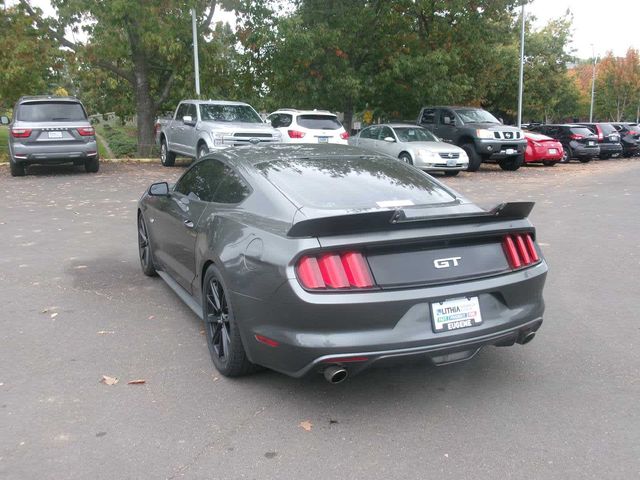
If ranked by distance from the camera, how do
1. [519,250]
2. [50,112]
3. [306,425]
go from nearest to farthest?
[306,425], [519,250], [50,112]

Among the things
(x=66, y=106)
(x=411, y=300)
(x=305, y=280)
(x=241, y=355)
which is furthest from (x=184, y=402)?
(x=66, y=106)

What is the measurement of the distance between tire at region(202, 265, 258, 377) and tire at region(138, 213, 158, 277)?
2231 mm

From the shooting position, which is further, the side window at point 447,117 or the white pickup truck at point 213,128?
the side window at point 447,117

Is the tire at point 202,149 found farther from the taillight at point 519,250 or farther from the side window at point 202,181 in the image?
the taillight at point 519,250

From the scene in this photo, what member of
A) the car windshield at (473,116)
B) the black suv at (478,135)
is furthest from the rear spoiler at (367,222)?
the car windshield at (473,116)

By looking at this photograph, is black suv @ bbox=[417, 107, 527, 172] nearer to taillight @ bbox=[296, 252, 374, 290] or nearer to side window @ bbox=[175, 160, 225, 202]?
side window @ bbox=[175, 160, 225, 202]

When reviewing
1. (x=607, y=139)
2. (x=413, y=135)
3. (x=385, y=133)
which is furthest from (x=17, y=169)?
(x=607, y=139)

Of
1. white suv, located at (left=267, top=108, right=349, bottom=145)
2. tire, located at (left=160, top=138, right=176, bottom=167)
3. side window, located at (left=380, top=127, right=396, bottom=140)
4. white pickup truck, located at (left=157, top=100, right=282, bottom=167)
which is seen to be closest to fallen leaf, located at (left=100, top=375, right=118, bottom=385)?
white pickup truck, located at (left=157, top=100, right=282, bottom=167)

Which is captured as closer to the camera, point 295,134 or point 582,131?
point 295,134

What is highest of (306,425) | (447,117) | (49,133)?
(447,117)

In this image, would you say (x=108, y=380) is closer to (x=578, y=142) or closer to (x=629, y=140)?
(x=578, y=142)

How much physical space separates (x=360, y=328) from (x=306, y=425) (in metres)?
0.64

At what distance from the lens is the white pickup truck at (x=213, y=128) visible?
15.9 metres

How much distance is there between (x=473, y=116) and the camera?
67.3 feet
